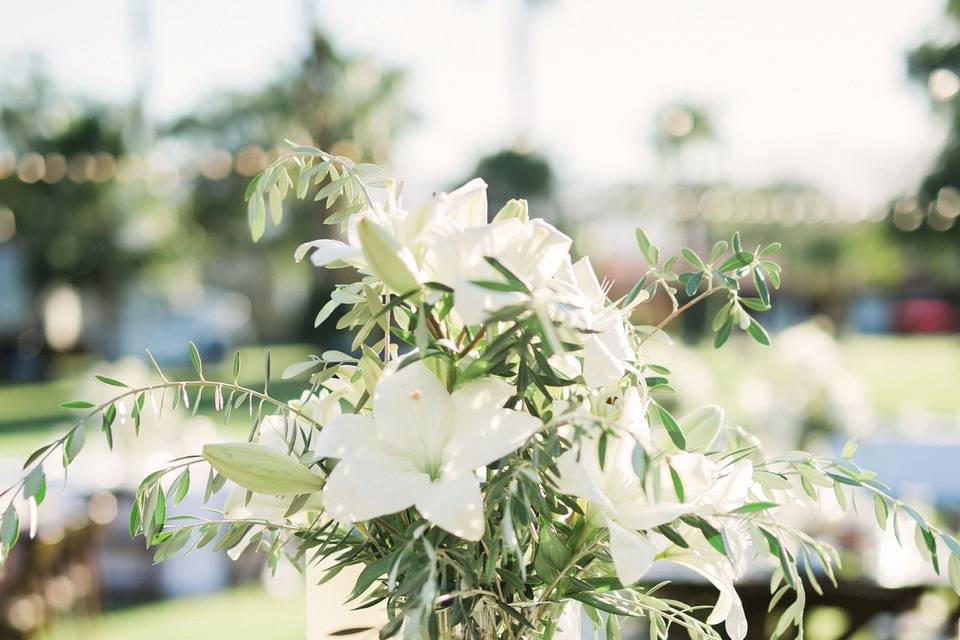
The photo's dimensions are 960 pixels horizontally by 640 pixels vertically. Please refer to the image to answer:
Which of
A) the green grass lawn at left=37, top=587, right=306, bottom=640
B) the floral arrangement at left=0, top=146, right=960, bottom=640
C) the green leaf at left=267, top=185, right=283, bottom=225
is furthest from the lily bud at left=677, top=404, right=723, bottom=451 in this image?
the green grass lawn at left=37, top=587, right=306, bottom=640

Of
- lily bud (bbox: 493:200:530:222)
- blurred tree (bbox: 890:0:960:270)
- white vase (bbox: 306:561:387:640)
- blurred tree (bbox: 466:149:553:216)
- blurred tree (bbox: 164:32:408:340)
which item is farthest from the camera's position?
blurred tree (bbox: 164:32:408:340)

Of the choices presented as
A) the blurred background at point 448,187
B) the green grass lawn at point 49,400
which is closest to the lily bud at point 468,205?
the blurred background at point 448,187

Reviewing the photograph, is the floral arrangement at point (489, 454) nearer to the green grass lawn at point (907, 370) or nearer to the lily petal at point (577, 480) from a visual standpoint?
the lily petal at point (577, 480)

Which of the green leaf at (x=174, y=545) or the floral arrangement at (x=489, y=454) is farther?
the green leaf at (x=174, y=545)

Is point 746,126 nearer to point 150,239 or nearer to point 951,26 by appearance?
point 150,239

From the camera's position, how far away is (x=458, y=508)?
1.94 feet

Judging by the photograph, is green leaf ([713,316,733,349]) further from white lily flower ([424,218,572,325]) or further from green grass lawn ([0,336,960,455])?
green grass lawn ([0,336,960,455])

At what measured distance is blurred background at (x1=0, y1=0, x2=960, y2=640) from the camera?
14.0ft

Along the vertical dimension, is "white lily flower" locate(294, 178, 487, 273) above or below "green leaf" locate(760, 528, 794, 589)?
above

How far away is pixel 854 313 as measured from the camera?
2698cm

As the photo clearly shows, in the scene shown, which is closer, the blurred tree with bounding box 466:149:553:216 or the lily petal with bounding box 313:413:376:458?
the lily petal with bounding box 313:413:376:458

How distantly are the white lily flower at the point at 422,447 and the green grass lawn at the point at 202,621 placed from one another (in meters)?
3.67

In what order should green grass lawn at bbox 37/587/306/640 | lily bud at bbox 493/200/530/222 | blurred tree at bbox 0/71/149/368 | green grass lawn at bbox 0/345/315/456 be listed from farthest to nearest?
blurred tree at bbox 0/71/149/368 < green grass lawn at bbox 0/345/315/456 < green grass lawn at bbox 37/587/306/640 < lily bud at bbox 493/200/530/222

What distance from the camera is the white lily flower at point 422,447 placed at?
23.8 inches
